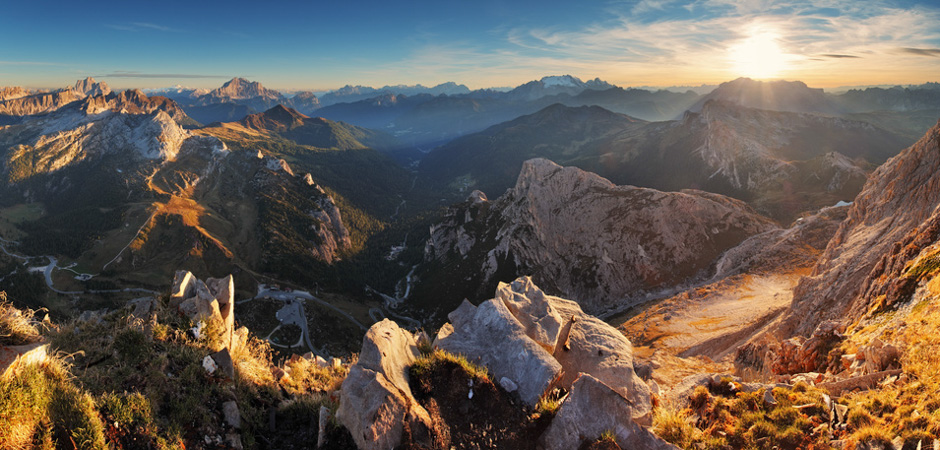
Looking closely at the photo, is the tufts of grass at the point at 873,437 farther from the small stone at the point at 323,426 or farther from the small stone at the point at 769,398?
the small stone at the point at 323,426

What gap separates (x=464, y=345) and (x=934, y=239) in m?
24.8

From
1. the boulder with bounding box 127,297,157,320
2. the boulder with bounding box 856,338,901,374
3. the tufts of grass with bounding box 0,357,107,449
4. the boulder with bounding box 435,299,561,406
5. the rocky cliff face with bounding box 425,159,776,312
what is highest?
the tufts of grass with bounding box 0,357,107,449

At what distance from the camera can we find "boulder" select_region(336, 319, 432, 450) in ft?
30.7

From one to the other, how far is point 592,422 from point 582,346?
5.38 m

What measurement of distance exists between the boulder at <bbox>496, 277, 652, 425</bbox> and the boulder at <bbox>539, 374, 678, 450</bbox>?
65.8 inches

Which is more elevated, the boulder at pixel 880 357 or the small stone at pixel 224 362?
the boulder at pixel 880 357

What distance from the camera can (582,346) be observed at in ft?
50.0

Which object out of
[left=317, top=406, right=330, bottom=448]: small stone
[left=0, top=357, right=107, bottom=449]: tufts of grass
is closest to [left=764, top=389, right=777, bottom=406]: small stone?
[left=317, top=406, right=330, bottom=448]: small stone

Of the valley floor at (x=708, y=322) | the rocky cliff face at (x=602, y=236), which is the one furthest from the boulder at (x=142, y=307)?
the rocky cliff face at (x=602, y=236)

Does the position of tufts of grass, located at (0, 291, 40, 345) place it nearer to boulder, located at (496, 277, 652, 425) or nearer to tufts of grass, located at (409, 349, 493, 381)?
tufts of grass, located at (409, 349, 493, 381)

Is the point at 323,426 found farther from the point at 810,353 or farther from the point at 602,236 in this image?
the point at 602,236

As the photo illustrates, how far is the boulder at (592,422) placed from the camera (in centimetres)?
964

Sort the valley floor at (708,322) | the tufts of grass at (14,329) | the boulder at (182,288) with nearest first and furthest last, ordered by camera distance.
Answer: the tufts of grass at (14,329)
the boulder at (182,288)
the valley floor at (708,322)

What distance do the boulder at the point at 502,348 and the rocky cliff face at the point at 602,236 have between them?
79.7 m
